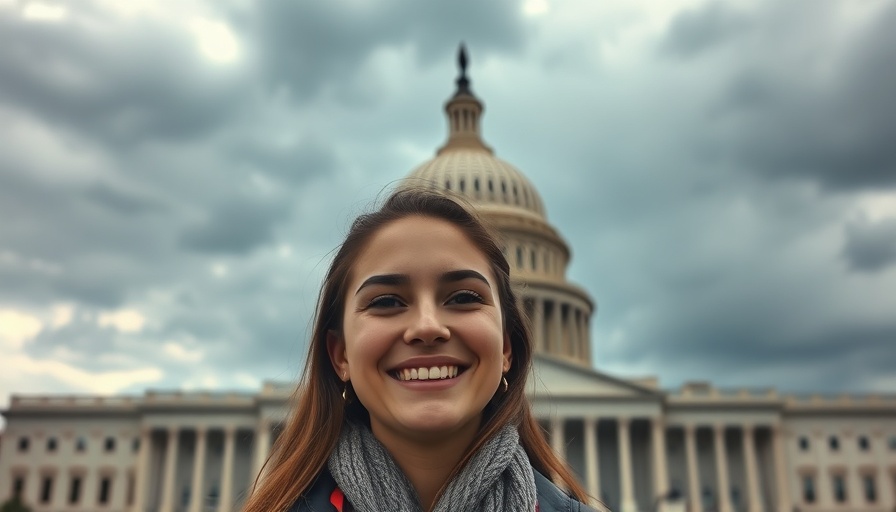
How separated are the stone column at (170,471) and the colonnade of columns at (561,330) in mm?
40549

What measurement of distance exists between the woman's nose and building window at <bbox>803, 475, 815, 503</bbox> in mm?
88100

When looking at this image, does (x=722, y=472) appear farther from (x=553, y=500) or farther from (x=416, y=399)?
(x=416, y=399)

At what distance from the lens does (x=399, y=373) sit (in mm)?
3977

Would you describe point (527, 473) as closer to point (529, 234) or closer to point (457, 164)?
point (529, 234)

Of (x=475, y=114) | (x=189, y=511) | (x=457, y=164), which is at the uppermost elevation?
(x=475, y=114)

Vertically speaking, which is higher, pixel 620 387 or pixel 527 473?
pixel 620 387

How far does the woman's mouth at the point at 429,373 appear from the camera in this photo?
3904 millimetres

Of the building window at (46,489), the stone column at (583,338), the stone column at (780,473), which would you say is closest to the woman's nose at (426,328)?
the stone column at (780,473)

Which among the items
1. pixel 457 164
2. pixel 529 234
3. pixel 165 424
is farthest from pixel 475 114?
pixel 165 424

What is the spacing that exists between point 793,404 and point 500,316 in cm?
8778

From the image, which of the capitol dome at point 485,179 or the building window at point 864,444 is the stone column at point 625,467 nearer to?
the building window at point 864,444

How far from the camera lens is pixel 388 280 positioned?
4.06 m

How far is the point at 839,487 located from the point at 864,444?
522 centimetres

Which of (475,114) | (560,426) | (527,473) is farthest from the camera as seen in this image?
(475,114)
